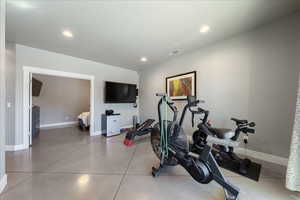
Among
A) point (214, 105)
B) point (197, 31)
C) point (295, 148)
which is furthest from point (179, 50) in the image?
point (295, 148)

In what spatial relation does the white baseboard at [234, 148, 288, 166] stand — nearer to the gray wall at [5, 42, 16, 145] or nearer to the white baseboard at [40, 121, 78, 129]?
the gray wall at [5, 42, 16, 145]

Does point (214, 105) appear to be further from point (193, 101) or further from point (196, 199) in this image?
point (196, 199)

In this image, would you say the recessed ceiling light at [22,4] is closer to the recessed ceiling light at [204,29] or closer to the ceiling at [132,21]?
the ceiling at [132,21]

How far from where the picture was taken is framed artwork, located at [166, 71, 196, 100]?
3.43 m

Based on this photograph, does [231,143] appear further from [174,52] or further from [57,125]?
[57,125]

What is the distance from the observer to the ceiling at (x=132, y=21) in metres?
1.76

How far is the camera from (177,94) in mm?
3793

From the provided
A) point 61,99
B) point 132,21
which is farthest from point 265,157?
point 61,99

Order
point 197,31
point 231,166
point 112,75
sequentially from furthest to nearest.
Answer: point 112,75
point 197,31
point 231,166

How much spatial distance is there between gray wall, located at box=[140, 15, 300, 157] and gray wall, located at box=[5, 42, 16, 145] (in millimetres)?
4630

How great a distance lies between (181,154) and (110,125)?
3009 mm

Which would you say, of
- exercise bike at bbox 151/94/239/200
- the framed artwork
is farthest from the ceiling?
exercise bike at bbox 151/94/239/200

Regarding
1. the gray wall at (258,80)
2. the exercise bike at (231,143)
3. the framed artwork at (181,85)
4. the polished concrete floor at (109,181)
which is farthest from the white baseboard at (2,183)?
the gray wall at (258,80)

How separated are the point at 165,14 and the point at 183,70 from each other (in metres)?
1.97
